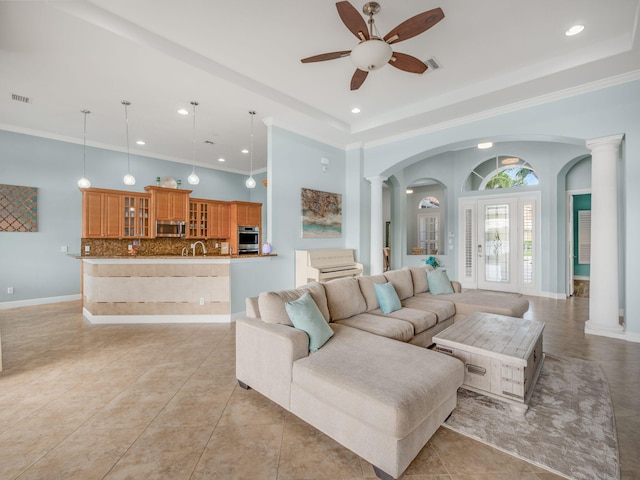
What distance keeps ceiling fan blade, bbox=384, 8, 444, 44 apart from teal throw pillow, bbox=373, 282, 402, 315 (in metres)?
2.45

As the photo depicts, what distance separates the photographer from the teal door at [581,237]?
783 centimetres

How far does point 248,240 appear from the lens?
332 inches

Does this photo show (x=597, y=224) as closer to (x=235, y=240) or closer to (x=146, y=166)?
(x=235, y=240)

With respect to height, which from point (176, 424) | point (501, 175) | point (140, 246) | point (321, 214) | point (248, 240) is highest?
point (501, 175)

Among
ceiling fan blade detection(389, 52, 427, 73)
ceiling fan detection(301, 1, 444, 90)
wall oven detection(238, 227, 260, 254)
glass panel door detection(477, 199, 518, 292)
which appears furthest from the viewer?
wall oven detection(238, 227, 260, 254)

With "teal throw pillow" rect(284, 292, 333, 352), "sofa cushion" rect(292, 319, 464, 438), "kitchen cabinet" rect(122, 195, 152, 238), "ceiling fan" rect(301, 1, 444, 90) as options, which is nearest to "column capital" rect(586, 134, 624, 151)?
"ceiling fan" rect(301, 1, 444, 90)

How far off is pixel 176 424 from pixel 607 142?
18.1 ft

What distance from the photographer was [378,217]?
641 centimetres

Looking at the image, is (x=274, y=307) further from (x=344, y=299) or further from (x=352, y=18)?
(x=352, y=18)

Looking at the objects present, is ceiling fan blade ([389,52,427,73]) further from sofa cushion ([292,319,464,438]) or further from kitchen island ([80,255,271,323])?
kitchen island ([80,255,271,323])

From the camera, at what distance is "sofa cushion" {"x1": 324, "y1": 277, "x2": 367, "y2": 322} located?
3119mm

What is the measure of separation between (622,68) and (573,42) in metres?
0.80

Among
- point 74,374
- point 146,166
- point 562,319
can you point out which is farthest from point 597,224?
point 146,166

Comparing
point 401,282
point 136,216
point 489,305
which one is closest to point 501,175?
point 489,305
